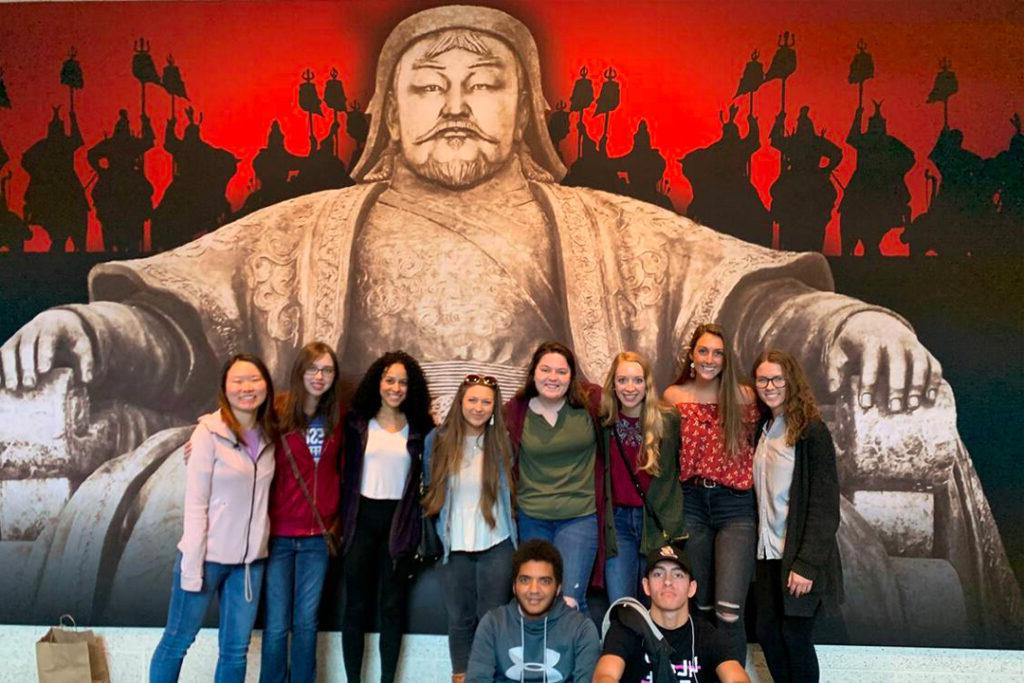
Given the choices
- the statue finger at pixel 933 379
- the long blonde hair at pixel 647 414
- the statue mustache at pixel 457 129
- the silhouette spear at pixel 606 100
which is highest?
the silhouette spear at pixel 606 100

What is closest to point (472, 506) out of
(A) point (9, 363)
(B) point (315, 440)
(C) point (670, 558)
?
(B) point (315, 440)

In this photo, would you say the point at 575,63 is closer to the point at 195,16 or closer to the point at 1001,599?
the point at 195,16

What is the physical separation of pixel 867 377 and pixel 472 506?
1.85 metres

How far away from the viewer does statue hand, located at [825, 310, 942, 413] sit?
386 centimetres

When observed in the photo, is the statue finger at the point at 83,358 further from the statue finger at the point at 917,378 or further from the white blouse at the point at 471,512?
the statue finger at the point at 917,378

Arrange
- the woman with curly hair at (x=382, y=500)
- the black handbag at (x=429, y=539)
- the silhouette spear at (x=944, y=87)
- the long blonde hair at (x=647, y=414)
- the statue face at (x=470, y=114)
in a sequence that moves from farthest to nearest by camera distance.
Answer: the statue face at (x=470, y=114) → the silhouette spear at (x=944, y=87) → the woman with curly hair at (x=382, y=500) → the black handbag at (x=429, y=539) → the long blonde hair at (x=647, y=414)

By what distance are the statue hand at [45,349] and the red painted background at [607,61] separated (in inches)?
14.6

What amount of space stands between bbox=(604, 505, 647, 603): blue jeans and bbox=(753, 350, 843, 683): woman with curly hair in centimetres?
46

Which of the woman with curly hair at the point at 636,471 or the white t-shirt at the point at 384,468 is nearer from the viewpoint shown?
the woman with curly hair at the point at 636,471

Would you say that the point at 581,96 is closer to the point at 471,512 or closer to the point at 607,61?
the point at 607,61

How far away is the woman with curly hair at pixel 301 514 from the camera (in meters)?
3.46

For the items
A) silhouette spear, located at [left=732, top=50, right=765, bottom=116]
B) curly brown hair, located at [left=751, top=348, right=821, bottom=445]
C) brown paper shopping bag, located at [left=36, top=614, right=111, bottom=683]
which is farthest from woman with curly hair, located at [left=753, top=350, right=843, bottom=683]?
brown paper shopping bag, located at [left=36, top=614, right=111, bottom=683]

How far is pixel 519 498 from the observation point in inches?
131

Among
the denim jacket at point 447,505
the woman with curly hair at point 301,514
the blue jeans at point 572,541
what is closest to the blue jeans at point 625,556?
the blue jeans at point 572,541
